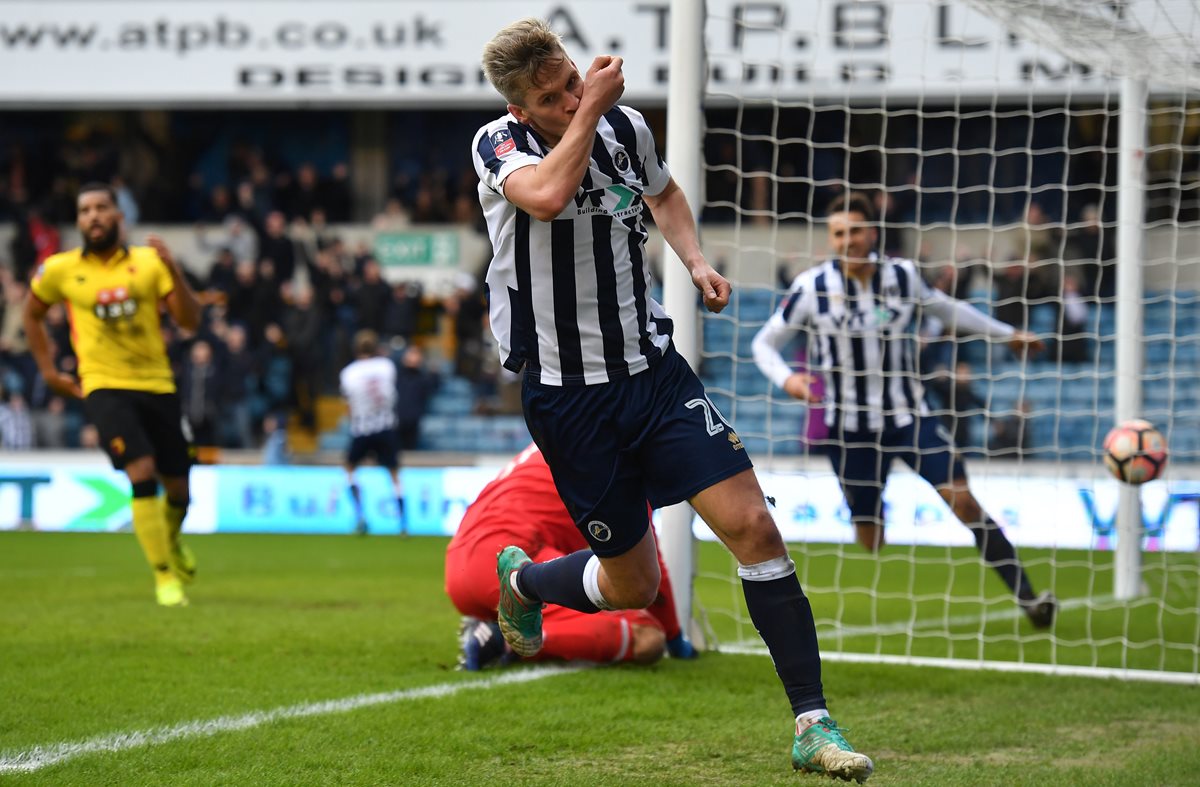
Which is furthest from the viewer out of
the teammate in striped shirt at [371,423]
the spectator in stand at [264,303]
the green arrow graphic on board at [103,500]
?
the spectator in stand at [264,303]

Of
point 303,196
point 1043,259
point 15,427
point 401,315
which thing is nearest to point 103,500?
point 15,427

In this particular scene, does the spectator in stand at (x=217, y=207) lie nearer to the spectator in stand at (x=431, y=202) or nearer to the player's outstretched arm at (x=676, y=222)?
the spectator in stand at (x=431, y=202)

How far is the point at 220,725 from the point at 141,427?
3.86 m

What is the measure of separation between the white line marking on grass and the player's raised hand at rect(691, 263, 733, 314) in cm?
209

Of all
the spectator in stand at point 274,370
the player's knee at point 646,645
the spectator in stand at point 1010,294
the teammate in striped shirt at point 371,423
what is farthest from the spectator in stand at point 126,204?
the player's knee at point 646,645

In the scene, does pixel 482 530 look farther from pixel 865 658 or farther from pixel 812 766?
pixel 812 766

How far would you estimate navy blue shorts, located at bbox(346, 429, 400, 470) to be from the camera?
1590cm

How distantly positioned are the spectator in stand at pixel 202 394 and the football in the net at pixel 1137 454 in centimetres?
1385

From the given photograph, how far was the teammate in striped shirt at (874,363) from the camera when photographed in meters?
7.62

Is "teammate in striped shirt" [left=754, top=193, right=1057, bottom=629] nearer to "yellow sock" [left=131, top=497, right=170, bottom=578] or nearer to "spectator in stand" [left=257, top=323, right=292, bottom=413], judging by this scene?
"yellow sock" [left=131, top=497, right=170, bottom=578]

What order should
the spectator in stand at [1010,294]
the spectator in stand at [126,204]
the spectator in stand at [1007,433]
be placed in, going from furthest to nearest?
1. the spectator in stand at [126,204]
2. the spectator in stand at [1010,294]
3. the spectator in stand at [1007,433]

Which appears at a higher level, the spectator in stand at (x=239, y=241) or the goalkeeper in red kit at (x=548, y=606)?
the spectator in stand at (x=239, y=241)

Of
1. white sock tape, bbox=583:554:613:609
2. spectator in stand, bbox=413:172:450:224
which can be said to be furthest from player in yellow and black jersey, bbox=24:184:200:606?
spectator in stand, bbox=413:172:450:224

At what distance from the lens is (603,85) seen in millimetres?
3811
